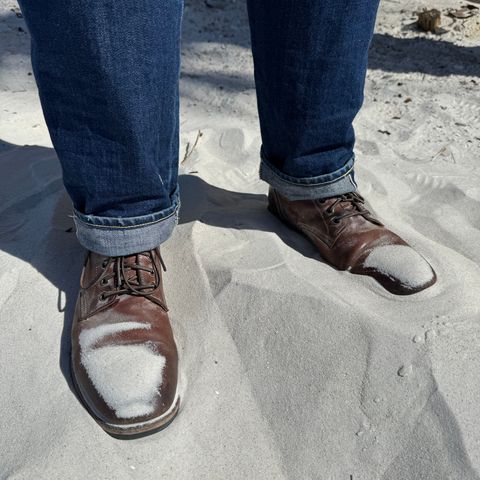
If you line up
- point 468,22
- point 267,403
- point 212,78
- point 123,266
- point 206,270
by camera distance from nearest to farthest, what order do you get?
point 267,403, point 123,266, point 206,270, point 212,78, point 468,22

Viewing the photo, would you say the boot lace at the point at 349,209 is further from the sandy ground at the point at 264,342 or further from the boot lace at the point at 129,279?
the boot lace at the point at 129,279

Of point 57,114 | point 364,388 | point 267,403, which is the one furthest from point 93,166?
point 364,388

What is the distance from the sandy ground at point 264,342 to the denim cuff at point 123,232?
0.55ft

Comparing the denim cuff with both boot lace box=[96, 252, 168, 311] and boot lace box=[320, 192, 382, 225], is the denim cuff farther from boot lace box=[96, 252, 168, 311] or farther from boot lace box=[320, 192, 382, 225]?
boot lace box=[320, 192, 382, 225]

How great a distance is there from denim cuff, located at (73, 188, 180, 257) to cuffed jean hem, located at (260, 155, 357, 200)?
0.30 metres

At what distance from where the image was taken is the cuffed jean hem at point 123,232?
43.5 inches

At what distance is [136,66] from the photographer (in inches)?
37.4

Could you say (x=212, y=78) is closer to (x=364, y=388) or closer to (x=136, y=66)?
(x=136, y=66)

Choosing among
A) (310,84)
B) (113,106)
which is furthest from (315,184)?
(113,106)

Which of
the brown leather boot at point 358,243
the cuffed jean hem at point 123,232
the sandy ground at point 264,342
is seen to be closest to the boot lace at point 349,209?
the brown leather boot at point 358,243

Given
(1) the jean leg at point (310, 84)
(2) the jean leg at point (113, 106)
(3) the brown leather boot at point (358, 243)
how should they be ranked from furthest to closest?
(3) the brown leather boot at point (358, 243) < (1) the jean leg at point (310, 84) < (2) the jean leg at point (113, 106)

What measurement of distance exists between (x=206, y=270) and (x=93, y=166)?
15.0 inches

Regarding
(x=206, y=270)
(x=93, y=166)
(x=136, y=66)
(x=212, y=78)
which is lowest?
(x=212, y=78)

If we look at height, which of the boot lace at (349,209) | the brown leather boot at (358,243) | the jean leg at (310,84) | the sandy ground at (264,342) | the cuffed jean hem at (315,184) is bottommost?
the sandy ground at (264,342)
